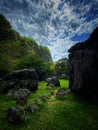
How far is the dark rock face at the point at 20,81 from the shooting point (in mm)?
25797

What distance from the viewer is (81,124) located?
41.3 ft

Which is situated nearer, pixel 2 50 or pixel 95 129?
pixel 95 129

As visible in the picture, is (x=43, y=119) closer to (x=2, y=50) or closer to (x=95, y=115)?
(x=95, y=115)

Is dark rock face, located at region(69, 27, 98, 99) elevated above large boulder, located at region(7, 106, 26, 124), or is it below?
above

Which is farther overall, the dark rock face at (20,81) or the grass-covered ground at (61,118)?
the dark rock face at (20,81)

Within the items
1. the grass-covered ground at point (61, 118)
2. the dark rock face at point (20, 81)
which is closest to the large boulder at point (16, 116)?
the grass-covered ground at point (61, 118)

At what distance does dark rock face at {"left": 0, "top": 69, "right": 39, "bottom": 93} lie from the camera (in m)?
25.8

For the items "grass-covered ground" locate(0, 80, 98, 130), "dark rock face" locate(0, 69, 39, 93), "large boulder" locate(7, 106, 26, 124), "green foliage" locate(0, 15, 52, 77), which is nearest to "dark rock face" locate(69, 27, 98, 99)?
"grass-covered ground" locate(0, 80, 98, 130)

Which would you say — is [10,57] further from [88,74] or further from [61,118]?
[61,118]

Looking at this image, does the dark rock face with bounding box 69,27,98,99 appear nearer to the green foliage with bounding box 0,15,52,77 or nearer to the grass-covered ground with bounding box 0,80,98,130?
the grass-covered ground with bounding box 0,80,98,130

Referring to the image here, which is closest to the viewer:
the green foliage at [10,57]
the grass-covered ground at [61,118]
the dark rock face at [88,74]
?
the grass-covered ground at [61,118]

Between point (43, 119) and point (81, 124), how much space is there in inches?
172

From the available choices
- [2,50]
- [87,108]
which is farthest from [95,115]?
[2,50]

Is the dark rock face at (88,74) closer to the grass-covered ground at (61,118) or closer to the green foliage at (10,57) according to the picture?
the grass-covered ground at (61,118)
